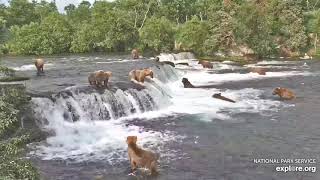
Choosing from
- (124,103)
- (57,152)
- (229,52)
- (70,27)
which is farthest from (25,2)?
(57,152)

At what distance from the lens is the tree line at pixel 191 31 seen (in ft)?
178

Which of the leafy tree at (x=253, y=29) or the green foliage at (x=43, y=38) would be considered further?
the green foliage at (x=43, y=38)

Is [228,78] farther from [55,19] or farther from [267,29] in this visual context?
[55,19]

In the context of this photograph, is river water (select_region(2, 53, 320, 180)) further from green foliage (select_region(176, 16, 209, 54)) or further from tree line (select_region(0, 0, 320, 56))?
green foliage (select_region(176, 16, 209, 54))

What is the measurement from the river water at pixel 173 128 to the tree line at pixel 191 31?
980 inches

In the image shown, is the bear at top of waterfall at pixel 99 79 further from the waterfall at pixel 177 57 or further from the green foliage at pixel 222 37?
the green foliage at pixel 222 37

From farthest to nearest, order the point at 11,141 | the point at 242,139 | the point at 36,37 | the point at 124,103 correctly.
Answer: the point at 36,37 < the point at 124,103 < the point at 242,139 < the point at 11,141

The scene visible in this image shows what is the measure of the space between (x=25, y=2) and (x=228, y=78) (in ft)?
191

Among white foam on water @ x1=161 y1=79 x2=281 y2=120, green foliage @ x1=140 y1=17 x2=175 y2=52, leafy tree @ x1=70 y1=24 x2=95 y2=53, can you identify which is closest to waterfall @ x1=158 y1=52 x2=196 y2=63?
→ green foliage @ x1=140 y1=17 x2=175 y2=52

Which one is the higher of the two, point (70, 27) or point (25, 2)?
point (25, 2)

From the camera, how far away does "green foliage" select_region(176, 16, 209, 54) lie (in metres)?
55.6

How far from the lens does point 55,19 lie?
64.9m

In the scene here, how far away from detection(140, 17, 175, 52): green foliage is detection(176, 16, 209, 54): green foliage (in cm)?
284
